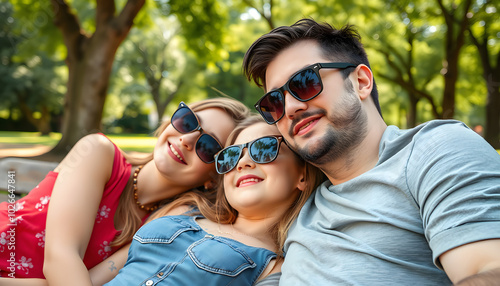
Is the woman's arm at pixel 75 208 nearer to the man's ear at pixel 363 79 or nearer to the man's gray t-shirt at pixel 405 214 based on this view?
the man's gray t-shirt at pixel 405 214

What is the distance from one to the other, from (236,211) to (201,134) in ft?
1.96

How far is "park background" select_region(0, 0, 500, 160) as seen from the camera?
37.8 feet

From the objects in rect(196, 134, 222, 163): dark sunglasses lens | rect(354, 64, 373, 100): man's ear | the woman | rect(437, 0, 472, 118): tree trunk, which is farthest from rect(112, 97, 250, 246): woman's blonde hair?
rect(437, 0, 472, 118): tree trunk

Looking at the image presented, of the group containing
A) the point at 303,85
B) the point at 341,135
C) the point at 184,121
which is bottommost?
the point at 184,121

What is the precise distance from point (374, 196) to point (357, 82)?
703mm

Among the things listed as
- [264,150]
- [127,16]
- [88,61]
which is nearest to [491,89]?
[127,16]

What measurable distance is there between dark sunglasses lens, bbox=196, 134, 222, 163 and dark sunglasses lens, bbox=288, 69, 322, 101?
89 centimetres

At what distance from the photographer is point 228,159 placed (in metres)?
2.62

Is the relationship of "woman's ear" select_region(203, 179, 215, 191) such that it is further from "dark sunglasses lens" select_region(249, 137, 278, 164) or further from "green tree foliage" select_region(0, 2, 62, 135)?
"green tree foliage" select_region(0, 2, 62, 135)

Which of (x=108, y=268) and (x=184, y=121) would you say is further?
(x=184, y=121)

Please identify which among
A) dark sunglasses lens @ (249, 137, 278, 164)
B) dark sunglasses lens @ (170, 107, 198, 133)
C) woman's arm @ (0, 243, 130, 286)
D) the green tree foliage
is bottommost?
the green tree foliage

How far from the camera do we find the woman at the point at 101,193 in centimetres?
245

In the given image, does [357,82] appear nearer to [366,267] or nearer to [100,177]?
[366,267]

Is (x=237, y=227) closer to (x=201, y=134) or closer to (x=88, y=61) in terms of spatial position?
(x=201, y=134)
